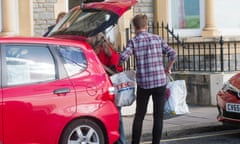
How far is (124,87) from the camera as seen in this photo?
7289 millimetres

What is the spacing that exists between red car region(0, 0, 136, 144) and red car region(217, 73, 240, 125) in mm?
2479

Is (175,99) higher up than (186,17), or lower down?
lower down

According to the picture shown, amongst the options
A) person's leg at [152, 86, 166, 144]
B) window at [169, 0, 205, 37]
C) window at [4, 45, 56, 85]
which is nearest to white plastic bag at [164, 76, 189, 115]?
person's leg at [152, 86, 166, 144]

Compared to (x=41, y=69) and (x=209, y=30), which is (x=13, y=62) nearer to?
(x=41, y=69)

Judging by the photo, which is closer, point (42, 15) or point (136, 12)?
point (42, 15)

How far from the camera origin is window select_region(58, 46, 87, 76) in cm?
681

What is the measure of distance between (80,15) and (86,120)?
191 centimetres

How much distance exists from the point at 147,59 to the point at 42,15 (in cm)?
743

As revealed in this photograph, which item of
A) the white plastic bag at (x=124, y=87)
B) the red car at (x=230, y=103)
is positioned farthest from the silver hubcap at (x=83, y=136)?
the red car at (x=230, y=103)

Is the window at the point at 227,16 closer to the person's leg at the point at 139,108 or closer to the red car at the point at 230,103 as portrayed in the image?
the red car at the point at 230,103

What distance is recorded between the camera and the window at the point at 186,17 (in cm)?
1545

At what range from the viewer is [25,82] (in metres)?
6.45

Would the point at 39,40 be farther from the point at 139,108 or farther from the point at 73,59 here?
the point at 139,108

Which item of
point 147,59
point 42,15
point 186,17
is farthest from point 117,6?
point 186,17
